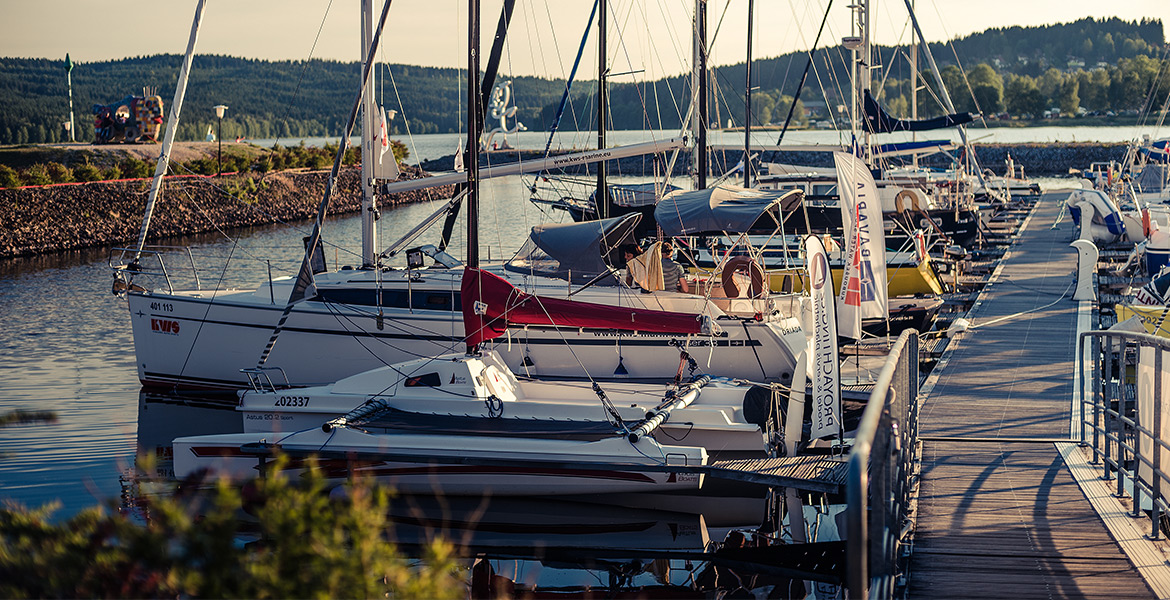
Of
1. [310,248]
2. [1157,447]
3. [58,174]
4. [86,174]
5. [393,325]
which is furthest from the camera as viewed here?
[86,174]

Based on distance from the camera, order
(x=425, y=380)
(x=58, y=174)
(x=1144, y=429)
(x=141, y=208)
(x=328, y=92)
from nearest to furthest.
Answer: (x=1144, y=429) → (x=425, y=380) → (x=58, y=174) → (x=141, y=208) → (x=328, y=92)

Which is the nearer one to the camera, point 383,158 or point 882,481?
point 882,481

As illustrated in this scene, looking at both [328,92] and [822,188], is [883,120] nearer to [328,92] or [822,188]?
[822,188]

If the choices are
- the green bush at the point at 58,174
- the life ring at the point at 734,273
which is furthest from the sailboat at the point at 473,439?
the green bush at the point at 58,174

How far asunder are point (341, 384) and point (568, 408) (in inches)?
121

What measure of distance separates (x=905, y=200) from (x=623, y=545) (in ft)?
66.2

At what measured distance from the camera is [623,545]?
11109 mm

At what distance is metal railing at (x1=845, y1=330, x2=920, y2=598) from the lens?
4.13 metres

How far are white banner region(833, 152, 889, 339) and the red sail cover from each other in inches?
100

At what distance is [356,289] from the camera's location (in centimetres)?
1650

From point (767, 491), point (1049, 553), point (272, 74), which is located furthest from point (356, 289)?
point (272, 74)

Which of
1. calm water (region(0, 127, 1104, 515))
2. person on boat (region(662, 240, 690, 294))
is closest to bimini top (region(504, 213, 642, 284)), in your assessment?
person on boat (region(662, 240, 690, 294))

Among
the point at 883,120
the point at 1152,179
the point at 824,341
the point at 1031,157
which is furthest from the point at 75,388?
the point at 1031,157

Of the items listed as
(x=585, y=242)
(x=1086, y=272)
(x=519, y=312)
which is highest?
(x=585, y=242)
